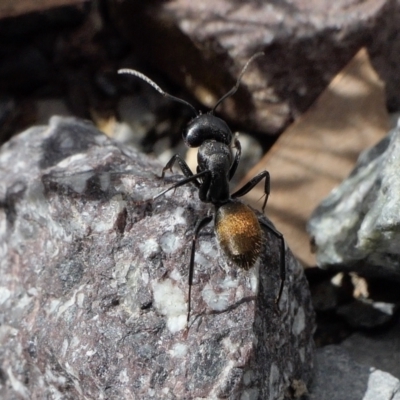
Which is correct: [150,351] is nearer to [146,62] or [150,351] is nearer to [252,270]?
[252,270]

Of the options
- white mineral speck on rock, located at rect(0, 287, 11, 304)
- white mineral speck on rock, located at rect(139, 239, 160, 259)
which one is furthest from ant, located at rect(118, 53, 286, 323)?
white mineral speck on rock, located at rect(0, 287, 11, 304)

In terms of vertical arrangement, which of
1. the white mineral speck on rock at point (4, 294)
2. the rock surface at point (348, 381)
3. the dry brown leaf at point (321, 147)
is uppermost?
the dry brown leaf at point (321, 147)

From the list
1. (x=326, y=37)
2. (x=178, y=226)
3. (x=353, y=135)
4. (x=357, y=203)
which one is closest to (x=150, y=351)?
(x=178, y=226)

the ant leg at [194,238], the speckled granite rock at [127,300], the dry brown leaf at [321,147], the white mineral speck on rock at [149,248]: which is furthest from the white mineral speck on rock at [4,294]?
the dry brown leaf at [321,147]

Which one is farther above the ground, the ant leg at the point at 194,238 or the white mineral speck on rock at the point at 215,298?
the ant leg at the point at 194,238

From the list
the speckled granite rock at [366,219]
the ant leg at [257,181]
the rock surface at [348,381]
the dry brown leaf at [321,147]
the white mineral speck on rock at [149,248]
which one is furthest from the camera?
the dry brown leaf at [321,147]

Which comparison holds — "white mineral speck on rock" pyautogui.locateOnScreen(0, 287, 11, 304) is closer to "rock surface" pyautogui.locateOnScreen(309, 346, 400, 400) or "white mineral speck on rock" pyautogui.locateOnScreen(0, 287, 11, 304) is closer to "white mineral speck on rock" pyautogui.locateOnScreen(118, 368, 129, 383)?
"white mineral speck on rock" pyautogui.locateOnScreen(118, 368, 129, 383)

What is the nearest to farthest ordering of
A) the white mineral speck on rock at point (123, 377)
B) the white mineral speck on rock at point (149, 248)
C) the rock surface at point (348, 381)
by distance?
the white mineral speck on rock at point (123, 377)
the white mineral speck on rock at point (149, 248)
the rock surface at point (348, 381)

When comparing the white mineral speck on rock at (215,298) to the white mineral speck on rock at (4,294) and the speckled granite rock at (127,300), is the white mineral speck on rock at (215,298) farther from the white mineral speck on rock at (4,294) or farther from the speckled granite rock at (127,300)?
the white mineral speck on rock at (4,294)
